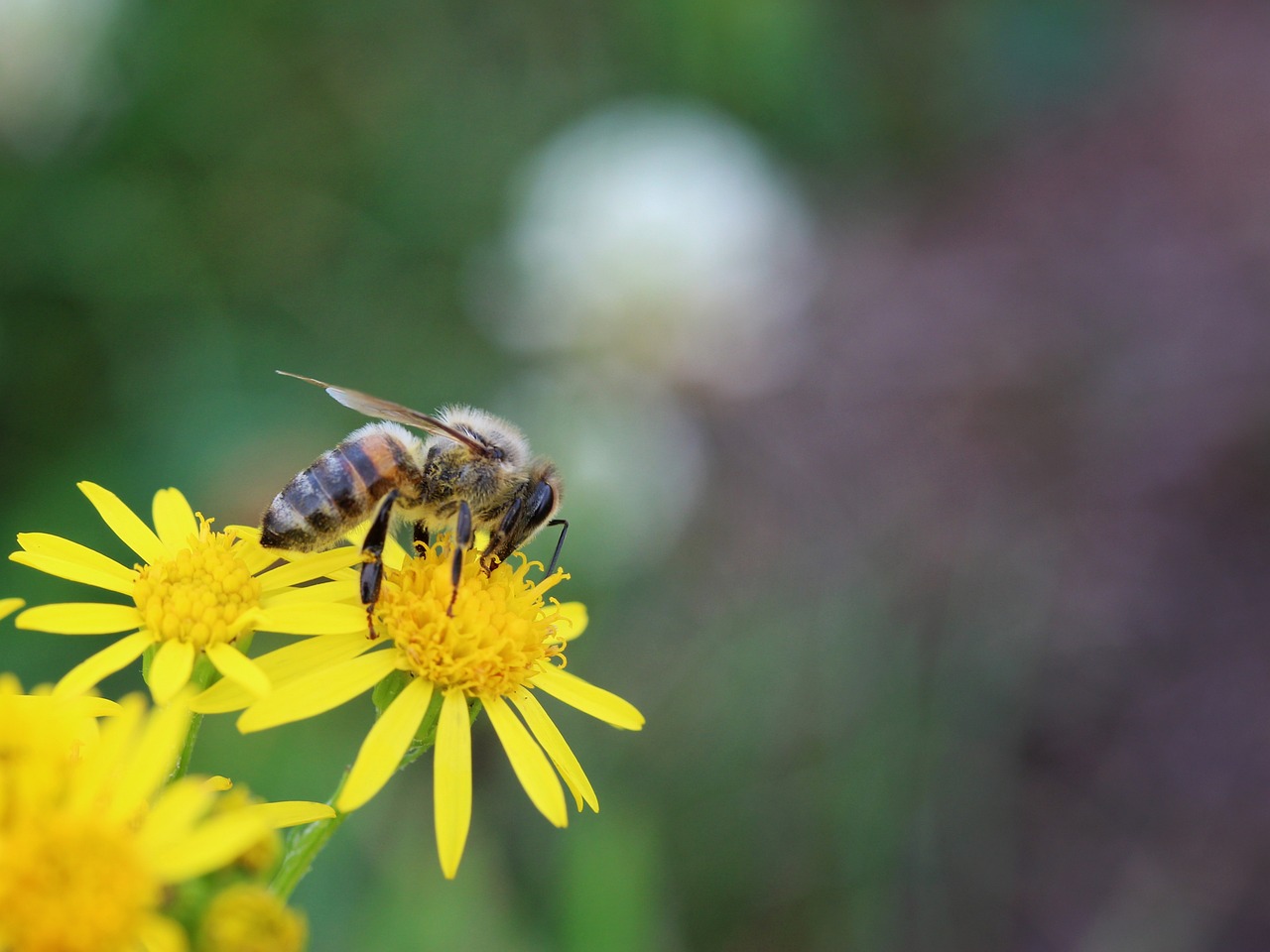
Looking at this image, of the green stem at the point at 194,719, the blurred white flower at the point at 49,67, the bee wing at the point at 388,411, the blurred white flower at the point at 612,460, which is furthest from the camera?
the blurred white flower at the point at 49,67

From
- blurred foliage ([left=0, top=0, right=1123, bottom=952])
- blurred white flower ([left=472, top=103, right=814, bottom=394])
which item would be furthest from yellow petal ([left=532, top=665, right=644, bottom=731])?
blurred white flower ([left=472, top=103, right=814, bottom=394])

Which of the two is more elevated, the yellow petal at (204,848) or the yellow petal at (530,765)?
the yellow petal at (530,765)

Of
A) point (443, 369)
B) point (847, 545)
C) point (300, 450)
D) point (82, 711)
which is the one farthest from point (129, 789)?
point (847, 545)

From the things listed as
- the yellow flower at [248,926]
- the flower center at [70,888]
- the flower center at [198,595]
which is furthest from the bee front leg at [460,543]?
the flower center at [70,888]

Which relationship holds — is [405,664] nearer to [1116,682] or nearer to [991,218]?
[1116,682]

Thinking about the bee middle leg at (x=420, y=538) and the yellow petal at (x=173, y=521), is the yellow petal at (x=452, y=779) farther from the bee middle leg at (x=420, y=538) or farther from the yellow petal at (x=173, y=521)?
the yellow petal at (x=173, y=521)

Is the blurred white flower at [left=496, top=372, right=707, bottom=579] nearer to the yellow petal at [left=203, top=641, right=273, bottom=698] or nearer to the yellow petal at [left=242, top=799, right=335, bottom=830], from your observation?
the yellow petal at [left=203, top=641, right=273, bottom=698]

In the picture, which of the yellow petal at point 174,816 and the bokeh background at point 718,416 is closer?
the yellow petal at point 174,816
